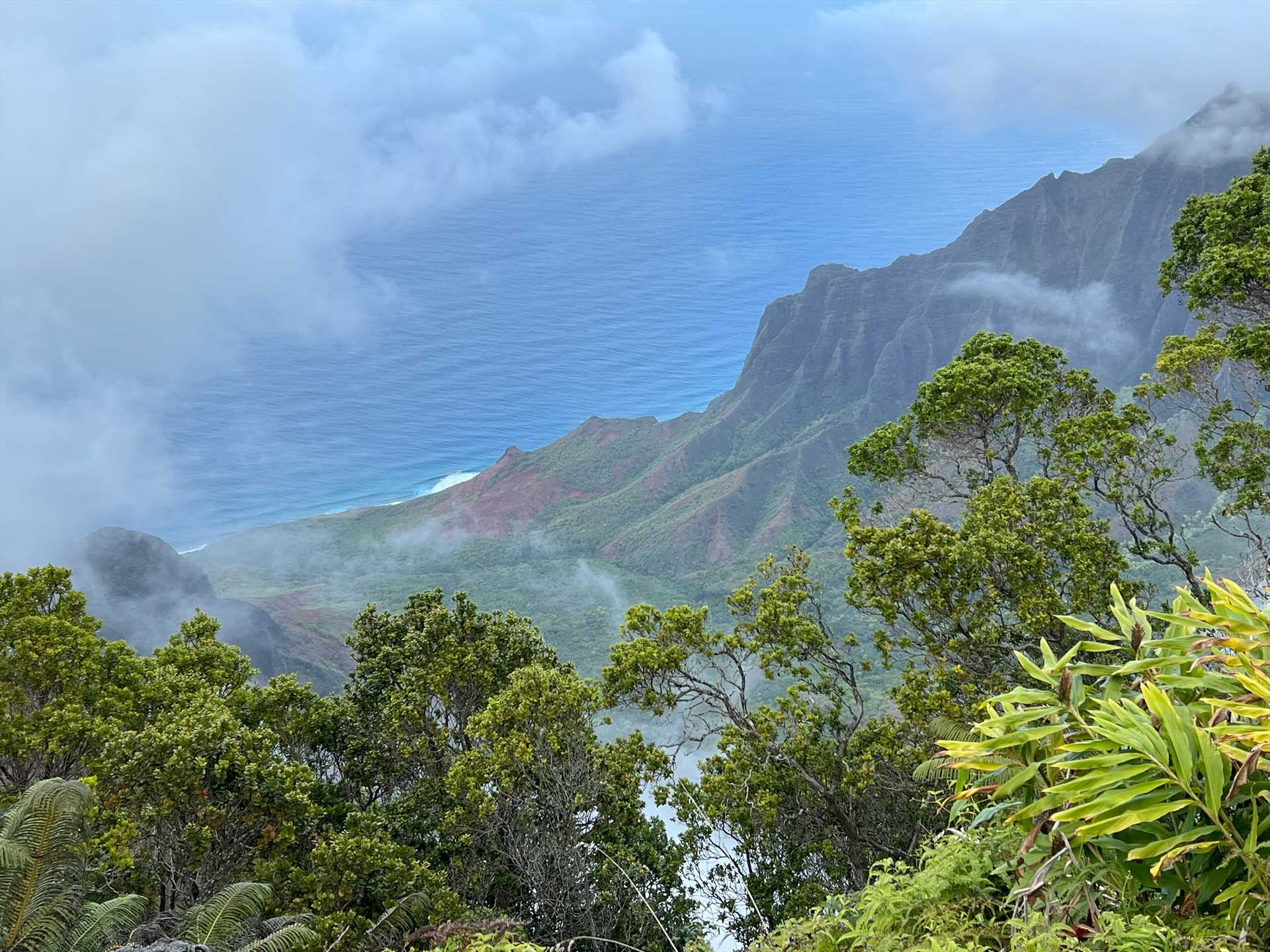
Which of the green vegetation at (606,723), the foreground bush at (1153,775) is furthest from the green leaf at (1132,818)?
the green vegetation at (606,723)

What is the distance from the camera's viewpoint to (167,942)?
5.67m

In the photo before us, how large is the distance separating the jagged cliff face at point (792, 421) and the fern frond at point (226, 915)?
6216 centimetres

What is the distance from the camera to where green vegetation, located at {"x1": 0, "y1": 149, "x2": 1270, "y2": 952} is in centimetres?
1062

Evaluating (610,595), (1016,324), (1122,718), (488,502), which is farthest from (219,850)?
(1016,324)

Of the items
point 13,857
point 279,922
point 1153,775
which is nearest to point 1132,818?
point 1153,775

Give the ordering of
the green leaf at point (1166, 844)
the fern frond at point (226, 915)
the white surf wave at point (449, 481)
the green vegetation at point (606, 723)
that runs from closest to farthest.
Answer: the green leaf at point (1166, 844) < the fern frond at point (226, 915) < the green vegetation at point (606, 723) < the white surf wave at point (449, 481)

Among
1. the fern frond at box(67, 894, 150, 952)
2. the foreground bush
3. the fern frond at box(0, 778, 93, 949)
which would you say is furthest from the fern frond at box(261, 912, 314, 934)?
the foreground bush

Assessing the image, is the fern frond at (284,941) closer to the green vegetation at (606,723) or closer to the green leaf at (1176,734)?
the green vegetation at (606,723)

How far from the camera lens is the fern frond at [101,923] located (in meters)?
7.65

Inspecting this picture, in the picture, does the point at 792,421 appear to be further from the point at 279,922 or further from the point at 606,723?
the point at 279,922

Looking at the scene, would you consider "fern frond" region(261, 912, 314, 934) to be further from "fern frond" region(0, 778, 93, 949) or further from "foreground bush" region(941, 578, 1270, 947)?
"foreground bush" region(941, 578, 1270, 947)

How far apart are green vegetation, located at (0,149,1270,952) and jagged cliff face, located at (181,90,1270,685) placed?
187 feet

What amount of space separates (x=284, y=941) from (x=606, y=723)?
19.7 feet

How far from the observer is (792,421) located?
102 metres
